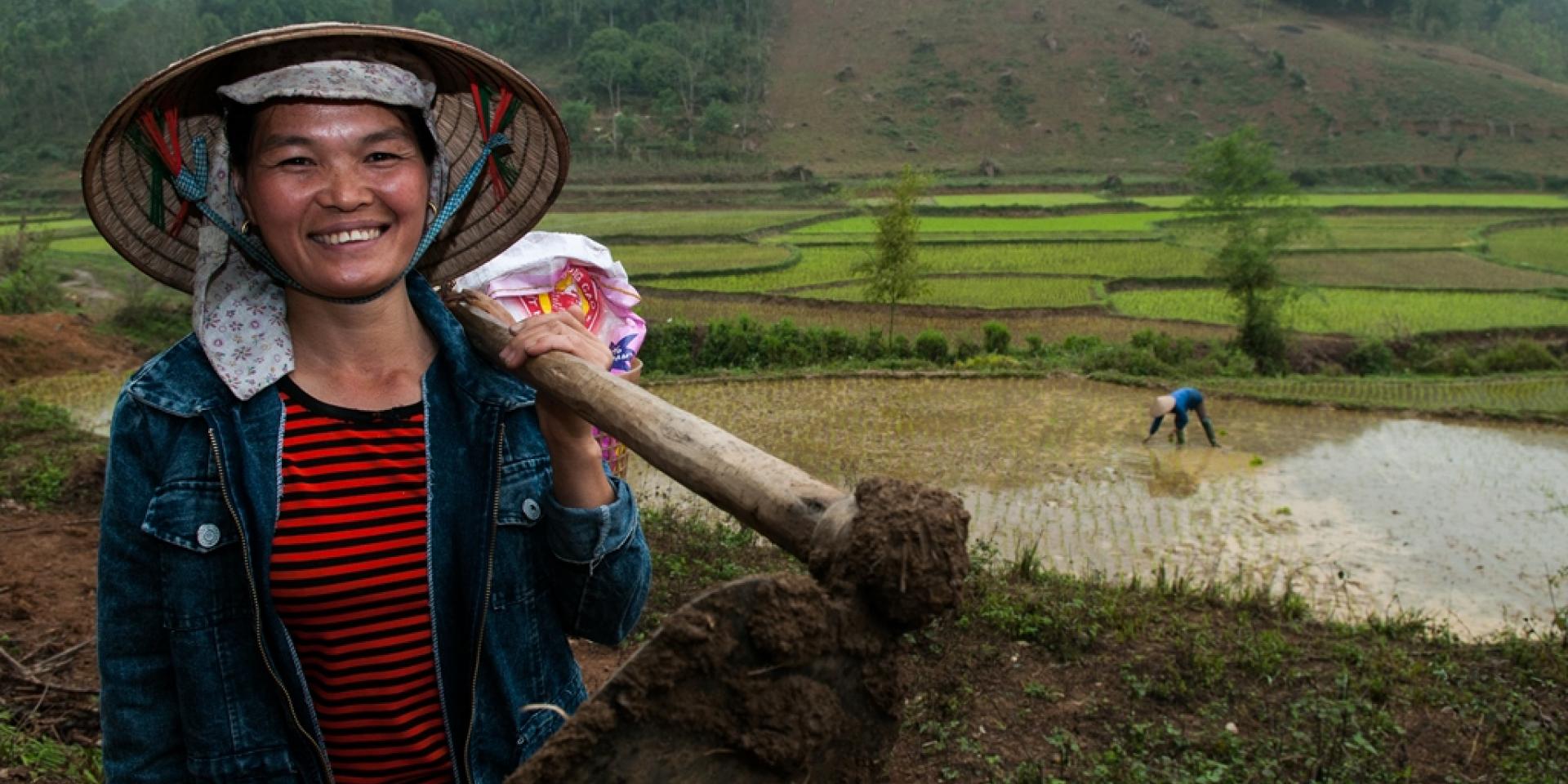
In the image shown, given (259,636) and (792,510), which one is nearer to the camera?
(792,510)

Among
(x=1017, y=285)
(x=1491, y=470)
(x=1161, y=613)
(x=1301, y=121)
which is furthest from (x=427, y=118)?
(x=1301, y=121)

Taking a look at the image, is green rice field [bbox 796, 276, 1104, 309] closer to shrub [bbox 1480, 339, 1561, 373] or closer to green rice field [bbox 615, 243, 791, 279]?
green rice field [bbox 615, 243, 791, 279]

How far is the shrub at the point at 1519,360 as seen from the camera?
1338cm

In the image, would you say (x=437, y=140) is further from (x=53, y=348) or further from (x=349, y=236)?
(x=53, y=348)

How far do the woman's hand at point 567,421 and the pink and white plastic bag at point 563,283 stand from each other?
124 centimetres

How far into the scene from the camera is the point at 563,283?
9.91 feet

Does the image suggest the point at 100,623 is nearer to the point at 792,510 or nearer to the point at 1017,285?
the point at 792,510

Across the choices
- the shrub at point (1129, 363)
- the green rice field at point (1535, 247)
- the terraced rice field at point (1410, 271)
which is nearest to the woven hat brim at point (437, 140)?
the shrub at point (1129, 363)

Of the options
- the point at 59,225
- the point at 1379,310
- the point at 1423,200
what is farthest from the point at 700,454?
the point at 1423,200

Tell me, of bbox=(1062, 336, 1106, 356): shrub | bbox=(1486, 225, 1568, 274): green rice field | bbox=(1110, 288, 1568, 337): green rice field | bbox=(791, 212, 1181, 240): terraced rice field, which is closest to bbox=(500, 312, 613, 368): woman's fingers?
bbox=(1062, 336, 1106, 356): shrub

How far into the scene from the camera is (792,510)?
1213mm

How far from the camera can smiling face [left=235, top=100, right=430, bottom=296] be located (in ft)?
4.53

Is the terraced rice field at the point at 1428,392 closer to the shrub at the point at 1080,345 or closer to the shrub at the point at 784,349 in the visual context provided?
the shrub at the point at 1080,345

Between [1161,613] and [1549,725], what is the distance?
163cm
